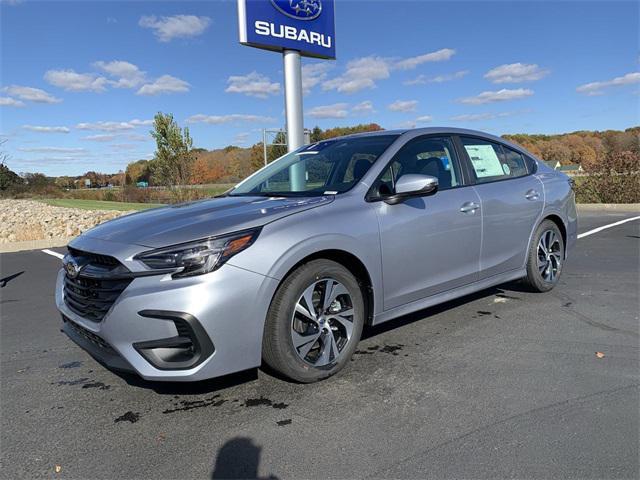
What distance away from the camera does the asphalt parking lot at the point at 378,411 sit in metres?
2.40

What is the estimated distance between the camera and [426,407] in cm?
293

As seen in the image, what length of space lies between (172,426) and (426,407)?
58.2 inches

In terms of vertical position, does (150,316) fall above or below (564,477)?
above

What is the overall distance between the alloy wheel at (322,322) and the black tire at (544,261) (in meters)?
2.53

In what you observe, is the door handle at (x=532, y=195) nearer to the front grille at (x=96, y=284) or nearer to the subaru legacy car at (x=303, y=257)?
the subaru legacy car at (x=303, y=257)

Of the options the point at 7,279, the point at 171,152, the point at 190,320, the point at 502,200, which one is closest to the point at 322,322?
the point at 190,320

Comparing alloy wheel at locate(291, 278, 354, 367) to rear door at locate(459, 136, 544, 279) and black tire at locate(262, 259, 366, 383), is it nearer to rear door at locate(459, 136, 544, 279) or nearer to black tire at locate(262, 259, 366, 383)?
black tire at locate(262, 259, 366, 383)

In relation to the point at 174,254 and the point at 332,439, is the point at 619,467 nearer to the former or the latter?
the point at 332,439

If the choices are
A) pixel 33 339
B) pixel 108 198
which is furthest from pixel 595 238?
pixel 108 198

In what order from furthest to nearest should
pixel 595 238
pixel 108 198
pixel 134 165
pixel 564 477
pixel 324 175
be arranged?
pixel 134 165 < pixel 108 198 < pixel 595 238 < pixel 324 175 < pixel 564 477

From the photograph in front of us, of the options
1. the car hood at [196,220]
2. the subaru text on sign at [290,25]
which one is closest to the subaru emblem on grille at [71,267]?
the car hood at [196,220]

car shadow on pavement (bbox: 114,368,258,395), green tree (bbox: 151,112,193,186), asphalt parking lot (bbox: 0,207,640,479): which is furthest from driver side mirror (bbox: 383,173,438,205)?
green tree (bbox: 151,112,193,186)

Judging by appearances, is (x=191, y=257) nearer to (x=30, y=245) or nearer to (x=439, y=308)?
(x=439, y=308)

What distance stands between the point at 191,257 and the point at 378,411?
1.40 metres
